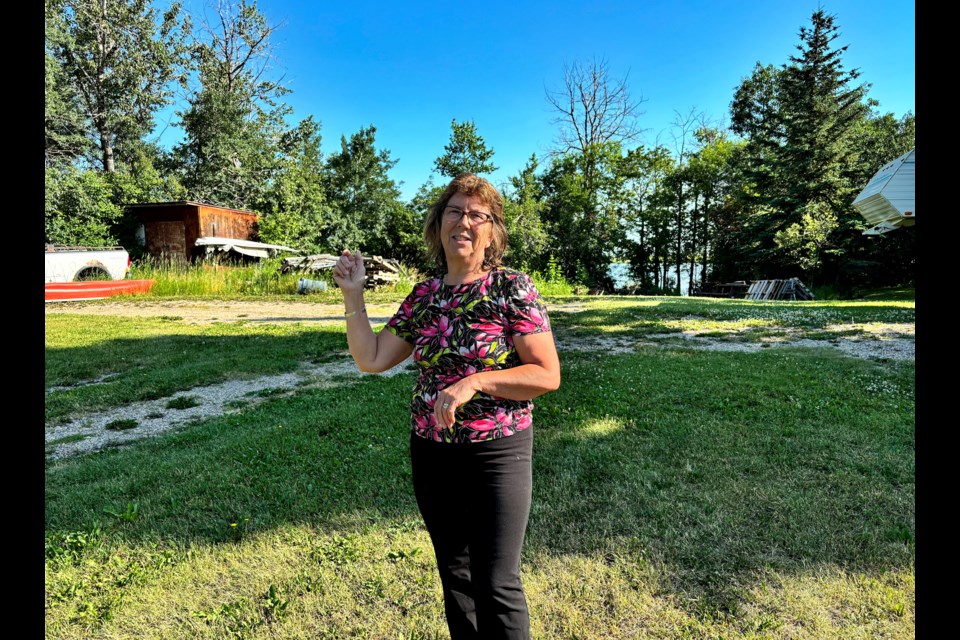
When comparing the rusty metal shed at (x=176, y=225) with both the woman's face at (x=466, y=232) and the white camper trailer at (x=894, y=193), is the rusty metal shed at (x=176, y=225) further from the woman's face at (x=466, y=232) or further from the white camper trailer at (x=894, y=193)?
the white camper trailer at (x=894, y=193)

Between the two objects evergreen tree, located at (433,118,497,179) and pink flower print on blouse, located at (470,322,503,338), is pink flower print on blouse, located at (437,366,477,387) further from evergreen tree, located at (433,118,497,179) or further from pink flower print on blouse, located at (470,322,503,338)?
evergreen tree, located at (433,118,497,179)

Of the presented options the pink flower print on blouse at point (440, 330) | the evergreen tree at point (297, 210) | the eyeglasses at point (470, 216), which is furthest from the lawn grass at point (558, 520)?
the evergreen tree at point (297, 210)

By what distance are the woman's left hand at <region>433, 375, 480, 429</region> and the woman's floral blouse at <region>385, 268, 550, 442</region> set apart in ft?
0.44

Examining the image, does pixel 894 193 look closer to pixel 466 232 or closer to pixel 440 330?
pixel 466 232

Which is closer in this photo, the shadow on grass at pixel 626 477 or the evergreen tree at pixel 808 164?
the shadow on grass at pixel 626 477

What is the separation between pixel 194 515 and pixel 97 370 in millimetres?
5422

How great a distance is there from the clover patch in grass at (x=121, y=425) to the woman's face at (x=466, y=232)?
4.79m

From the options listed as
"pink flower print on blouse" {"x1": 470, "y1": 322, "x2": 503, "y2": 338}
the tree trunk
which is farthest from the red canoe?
the tree trunk

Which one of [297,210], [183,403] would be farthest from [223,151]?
[183,403]

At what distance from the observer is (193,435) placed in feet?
15.2

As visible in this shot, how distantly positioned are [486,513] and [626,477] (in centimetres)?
222

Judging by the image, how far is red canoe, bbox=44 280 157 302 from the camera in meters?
15.1

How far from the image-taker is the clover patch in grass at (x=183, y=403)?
5582mm

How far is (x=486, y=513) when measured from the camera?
5.40ft
